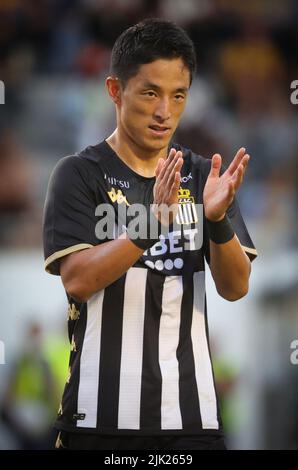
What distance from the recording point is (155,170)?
2.97m

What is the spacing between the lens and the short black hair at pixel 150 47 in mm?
3055

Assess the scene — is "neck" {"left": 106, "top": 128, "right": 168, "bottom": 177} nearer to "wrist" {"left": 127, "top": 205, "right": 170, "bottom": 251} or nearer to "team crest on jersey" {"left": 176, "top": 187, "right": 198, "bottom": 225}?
"team crest on jersey" {"left": 176, "top": 187, "right": 198, "bottom": 225}

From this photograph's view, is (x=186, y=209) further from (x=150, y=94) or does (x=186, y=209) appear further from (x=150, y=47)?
(x=150, y=47)

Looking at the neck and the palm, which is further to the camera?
the neck

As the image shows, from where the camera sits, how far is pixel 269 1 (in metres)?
9.07

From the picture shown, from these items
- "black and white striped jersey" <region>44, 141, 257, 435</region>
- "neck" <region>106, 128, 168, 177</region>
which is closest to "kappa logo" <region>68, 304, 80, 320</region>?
"black and white striped jersey" <region>44, 141, 257, 435</region>

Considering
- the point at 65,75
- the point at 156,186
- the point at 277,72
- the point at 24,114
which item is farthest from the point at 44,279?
the point at 156,186

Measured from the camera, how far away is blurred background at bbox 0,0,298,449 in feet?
21.8

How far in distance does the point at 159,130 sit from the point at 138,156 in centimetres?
17

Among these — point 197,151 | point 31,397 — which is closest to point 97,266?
point 31,397

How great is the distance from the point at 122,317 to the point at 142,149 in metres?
0.61

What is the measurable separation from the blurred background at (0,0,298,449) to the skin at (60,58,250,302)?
3.52 m

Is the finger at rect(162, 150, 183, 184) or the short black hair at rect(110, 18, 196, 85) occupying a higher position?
the short black hair at rect(110, 18, 196, 85)

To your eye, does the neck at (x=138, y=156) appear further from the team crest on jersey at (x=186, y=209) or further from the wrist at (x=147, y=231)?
the wrist at (x=147, y=231)
